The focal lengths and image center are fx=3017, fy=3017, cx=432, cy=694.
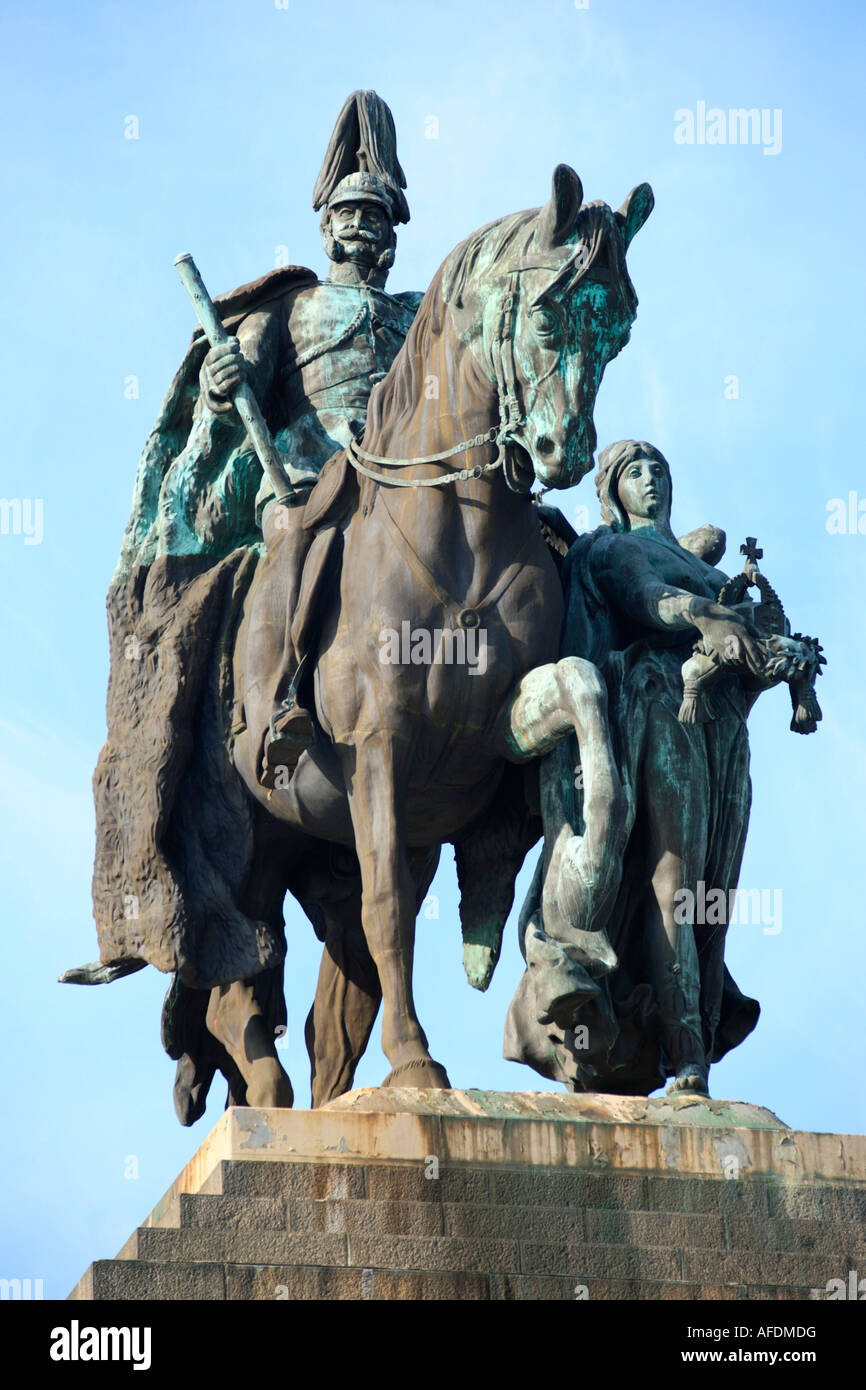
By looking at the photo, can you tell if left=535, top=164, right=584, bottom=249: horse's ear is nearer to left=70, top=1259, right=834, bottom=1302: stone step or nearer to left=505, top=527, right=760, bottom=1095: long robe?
left=505, top=527, right=760, bottom=1095: long robe

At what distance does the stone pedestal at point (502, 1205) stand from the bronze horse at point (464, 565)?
0.82m

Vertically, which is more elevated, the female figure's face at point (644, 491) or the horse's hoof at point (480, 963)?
the female figure's face at point (644, 491)

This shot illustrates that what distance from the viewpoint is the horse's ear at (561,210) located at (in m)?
16.4

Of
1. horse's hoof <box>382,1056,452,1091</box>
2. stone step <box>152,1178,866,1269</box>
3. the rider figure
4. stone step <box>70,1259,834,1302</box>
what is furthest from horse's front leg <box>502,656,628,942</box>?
stone step <box>70,1259,834,1302</box>

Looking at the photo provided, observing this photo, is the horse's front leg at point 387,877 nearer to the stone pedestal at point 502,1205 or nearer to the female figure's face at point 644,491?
the stone pedestal at point 502,1205

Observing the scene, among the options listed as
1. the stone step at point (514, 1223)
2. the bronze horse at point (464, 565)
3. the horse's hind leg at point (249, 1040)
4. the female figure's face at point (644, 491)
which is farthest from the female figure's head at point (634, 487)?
the stone step at point (514, 1223)

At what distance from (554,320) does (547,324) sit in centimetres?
5

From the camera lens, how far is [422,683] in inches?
Result: 664

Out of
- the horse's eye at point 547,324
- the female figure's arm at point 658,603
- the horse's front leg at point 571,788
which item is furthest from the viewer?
the female figure's arm at point 658,603

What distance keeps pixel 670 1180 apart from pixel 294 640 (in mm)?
3901

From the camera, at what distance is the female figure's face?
18.5 meters

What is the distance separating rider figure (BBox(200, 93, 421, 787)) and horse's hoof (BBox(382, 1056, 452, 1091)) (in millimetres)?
2024

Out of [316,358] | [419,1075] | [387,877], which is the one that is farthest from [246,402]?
[419,1075]

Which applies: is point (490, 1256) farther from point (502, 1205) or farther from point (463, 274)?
point (463, 274)
